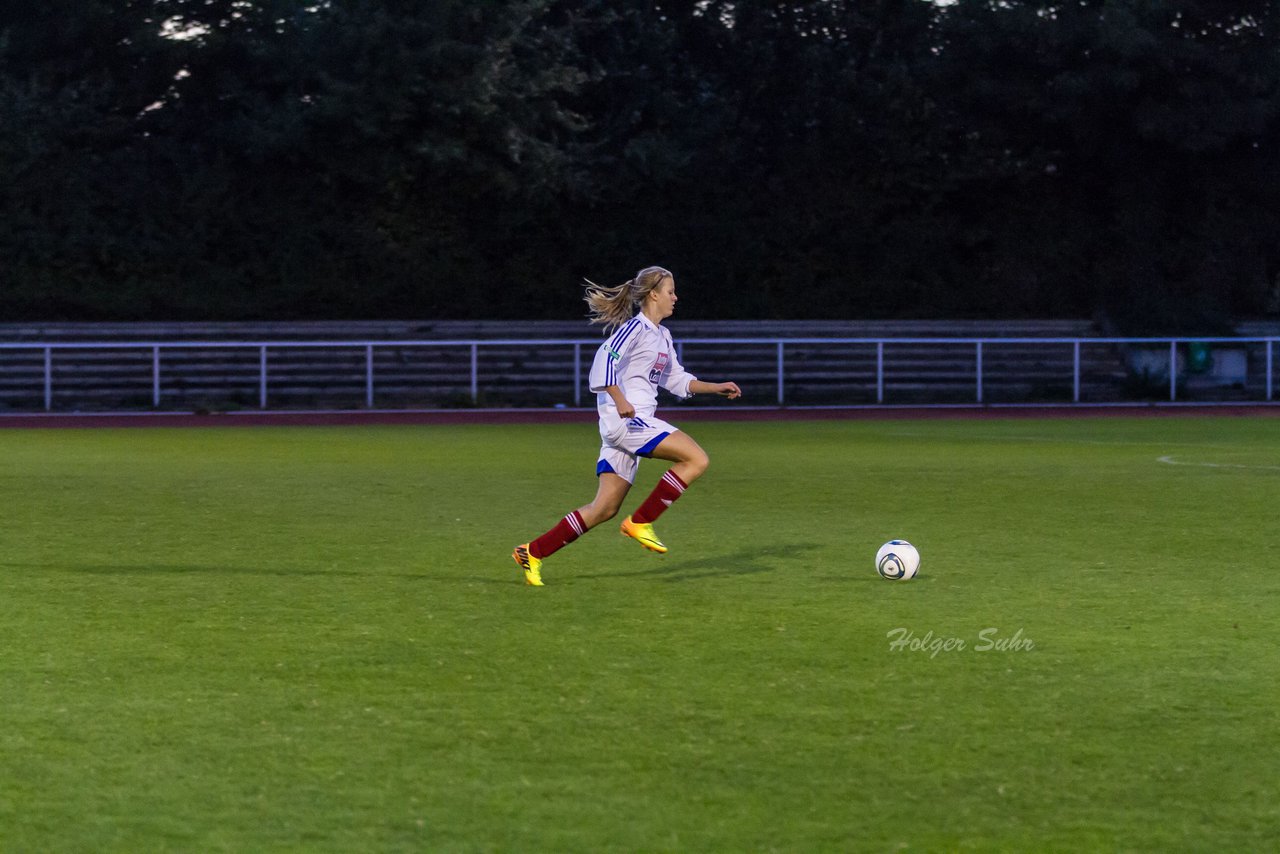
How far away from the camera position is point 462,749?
5.10m

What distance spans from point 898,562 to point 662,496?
1449 mm

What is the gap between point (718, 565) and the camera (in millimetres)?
9391

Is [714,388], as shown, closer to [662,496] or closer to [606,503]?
[662,496]

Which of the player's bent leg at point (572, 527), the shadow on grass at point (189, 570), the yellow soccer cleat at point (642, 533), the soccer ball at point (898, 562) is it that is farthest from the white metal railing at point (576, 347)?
the soccer ball at point (898, 562)

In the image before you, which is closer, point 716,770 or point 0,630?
point 716,770

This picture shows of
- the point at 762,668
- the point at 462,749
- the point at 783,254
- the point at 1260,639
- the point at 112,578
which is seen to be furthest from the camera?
the point at 783,254

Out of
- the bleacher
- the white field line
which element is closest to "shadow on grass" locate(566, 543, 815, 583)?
the white field line

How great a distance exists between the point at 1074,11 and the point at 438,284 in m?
14.5

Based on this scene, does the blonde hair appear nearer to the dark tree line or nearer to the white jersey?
the white jersey

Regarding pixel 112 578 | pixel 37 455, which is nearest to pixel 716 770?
pixel 112 578

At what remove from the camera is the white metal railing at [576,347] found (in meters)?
28.2

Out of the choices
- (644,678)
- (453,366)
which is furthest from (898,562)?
(453,366)

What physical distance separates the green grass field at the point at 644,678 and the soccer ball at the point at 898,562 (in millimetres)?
174

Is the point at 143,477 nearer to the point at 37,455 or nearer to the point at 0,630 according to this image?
the point at 37,455
